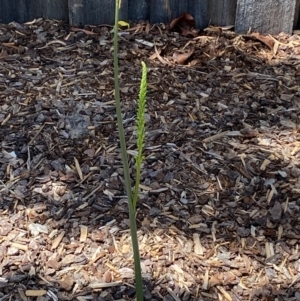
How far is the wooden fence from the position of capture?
9.92 ft

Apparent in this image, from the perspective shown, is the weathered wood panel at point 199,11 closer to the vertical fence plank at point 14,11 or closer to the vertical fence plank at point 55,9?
the vertical fence plank at point 55,9

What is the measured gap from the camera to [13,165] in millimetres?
2391

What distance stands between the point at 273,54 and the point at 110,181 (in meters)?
1.06

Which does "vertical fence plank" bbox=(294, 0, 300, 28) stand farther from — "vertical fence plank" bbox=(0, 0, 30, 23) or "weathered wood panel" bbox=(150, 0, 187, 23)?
"vertical fence plank" bbox=(0, 0, 30, 23)

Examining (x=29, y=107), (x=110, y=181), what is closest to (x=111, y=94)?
(x=29, y=107)

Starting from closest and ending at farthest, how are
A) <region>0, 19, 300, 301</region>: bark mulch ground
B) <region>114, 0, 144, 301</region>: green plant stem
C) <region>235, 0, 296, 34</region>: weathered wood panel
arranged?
<region>114, 0, 144, 301</region>: green plant stem → <region>0, 19, 300, 301</region>: bark mulch ground → <region>235, 0, 296, 34</region>: weathered wood panel

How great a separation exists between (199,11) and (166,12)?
0.14 metres

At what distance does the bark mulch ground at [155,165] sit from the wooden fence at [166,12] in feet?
0.16

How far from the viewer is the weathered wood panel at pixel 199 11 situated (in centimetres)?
304

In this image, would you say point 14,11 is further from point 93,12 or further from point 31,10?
point 93,12

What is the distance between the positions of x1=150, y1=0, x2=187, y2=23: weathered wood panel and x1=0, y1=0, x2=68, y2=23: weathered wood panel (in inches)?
15.0

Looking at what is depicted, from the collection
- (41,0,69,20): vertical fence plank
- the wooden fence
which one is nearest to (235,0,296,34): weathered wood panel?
the wooden fence

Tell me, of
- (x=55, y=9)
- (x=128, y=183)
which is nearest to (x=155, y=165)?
(x=128, y=183)

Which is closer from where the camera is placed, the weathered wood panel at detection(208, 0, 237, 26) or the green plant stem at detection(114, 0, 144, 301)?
the green plant stem at detection(114, 0, 144, 301)
